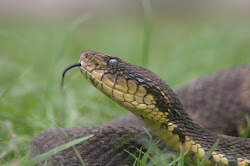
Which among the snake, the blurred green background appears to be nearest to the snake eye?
the snake

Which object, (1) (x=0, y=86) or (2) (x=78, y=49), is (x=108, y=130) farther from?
(2) (x=78, y=49)

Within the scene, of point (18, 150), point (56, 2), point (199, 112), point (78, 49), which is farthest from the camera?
point (56, 2)

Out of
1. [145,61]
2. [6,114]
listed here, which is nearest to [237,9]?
[145,61]

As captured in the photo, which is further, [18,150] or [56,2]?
[56,2]

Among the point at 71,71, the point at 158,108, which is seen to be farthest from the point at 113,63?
the point at 71,71

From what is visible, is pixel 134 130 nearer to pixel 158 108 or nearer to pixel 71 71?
pixel 158 108

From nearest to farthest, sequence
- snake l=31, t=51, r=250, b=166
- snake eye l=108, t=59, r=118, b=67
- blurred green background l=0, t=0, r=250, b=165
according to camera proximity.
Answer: snake l=31, t=51, r=250, b=166, snake eye l=108, t=59, r=118, b=67, blurred green background l=0, t=0, r=250, b=165

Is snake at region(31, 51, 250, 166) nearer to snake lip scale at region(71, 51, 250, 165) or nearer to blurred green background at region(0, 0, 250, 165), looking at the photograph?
snake lip scale at region(71, 51, 250, 165)

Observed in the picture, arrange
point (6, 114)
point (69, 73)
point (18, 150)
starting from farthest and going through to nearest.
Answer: point (69, 73)
point (6, 114)
point (18, 150)
